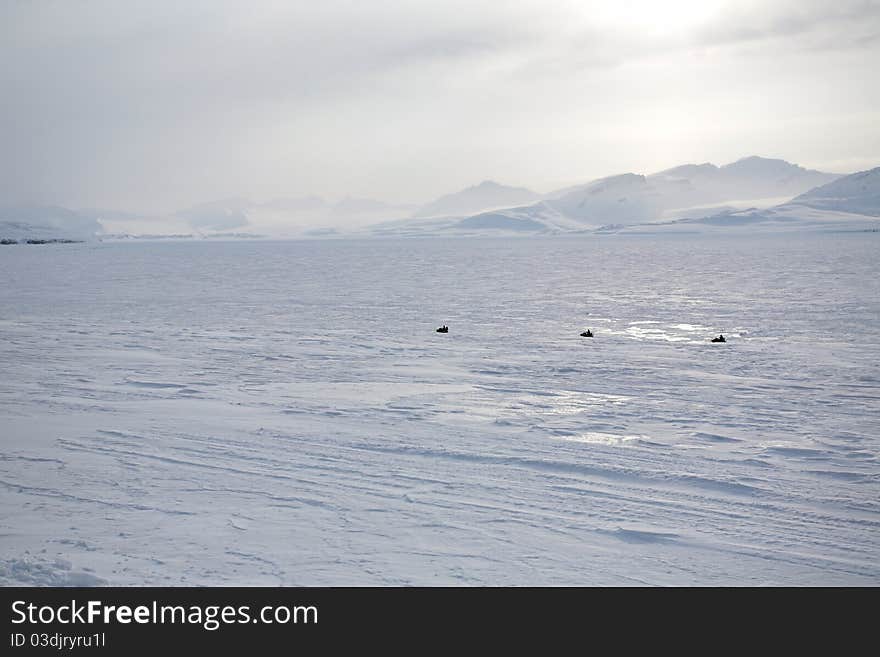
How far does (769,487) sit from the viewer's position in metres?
6.41

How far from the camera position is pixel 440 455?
7.36m

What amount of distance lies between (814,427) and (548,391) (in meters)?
3.41

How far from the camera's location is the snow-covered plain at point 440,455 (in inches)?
196

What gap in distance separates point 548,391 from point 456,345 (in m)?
4.23

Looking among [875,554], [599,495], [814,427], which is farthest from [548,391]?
[875,554]

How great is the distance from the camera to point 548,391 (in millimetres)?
10320

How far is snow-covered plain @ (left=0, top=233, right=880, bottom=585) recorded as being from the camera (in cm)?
497

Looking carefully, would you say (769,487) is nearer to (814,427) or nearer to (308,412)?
(814,427)

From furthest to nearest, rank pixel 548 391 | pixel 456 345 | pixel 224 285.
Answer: pixel 224 285 < pixel 456 345 < pixel 548 391
